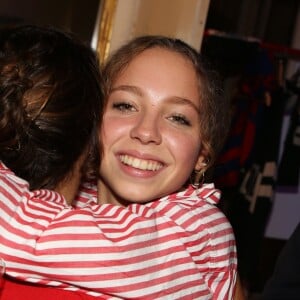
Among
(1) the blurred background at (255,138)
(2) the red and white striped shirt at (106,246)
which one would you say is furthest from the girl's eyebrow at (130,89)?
(1) the blurred background at (255,138)

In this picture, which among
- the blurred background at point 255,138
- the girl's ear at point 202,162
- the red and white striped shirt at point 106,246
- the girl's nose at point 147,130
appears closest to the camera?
the red and white striped shirt at point 106,246

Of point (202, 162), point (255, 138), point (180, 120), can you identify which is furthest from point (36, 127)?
point (255, 138)

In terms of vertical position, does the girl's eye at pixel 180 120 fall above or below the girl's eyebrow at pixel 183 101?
below

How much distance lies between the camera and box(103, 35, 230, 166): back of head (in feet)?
3.48

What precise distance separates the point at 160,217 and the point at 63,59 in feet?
0.98

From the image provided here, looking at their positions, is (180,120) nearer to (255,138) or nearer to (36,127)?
(36,127)

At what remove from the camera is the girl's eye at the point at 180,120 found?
3.30 ft

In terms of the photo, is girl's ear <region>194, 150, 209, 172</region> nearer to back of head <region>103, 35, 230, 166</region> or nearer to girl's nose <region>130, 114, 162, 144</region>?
back of head <region>103, 35, 230, 166</region>

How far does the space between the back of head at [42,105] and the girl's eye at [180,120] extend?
0.58 ft

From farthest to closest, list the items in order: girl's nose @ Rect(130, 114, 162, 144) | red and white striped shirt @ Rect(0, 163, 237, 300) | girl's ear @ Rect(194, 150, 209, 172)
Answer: girl's ear @ Rect(194, 150, 209, 172) → girl's nose @ Rect(130, 114, 162, 144) → red and white striped shirt @ Rect(0, 163, 237, 300)

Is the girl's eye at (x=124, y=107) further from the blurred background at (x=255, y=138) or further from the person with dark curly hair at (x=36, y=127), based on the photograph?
the blurred background at (x=255, y=138)

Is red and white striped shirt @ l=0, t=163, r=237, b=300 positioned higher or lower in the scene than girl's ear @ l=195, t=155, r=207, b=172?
lower

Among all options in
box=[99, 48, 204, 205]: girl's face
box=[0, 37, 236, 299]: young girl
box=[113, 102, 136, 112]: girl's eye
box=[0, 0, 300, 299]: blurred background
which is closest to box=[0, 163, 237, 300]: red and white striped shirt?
box=[0, 37, 236, 299]: young girl

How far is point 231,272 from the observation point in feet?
3.08
